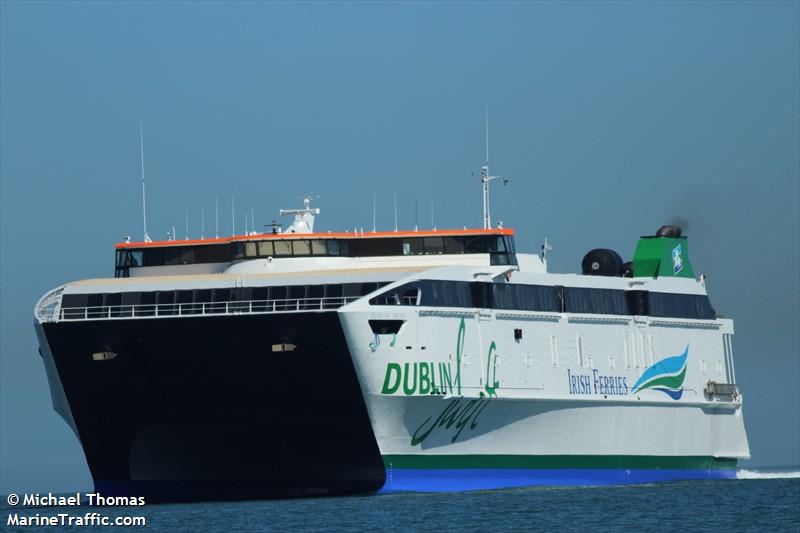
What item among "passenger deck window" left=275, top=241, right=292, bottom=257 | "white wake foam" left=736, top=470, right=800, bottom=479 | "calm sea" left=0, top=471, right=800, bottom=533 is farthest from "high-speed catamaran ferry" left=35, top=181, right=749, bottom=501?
"white wake foam" left=736, top=470, right=800, bottom=479

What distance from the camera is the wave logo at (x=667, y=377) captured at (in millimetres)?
64500

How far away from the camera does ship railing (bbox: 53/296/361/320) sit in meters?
53.7

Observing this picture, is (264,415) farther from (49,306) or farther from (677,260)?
(677,260)

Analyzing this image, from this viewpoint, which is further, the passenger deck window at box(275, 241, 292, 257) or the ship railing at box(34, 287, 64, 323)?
the passenger deck window at box(275, 241, 292, 257)

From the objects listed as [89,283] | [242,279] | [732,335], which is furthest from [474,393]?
[732,335]

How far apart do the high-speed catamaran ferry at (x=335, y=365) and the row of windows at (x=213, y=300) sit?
0.17ft

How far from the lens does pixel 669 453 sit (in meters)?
66.6

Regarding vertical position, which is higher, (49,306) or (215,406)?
(49,306)

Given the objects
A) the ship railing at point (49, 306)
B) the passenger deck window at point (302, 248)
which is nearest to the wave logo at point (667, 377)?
the passenger deck window at point (302, 248)

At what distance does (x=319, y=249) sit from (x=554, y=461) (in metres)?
9.15

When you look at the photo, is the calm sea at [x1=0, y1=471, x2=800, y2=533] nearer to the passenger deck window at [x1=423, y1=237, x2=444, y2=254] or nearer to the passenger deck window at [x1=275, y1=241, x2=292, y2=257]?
the passenger deck window at [x1=423, y1=237, x2=444, y2=254]

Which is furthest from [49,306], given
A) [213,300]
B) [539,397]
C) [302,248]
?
[539,397]

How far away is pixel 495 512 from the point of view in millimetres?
51906

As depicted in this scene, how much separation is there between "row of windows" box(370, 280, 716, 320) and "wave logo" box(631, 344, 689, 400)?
1.46 m
